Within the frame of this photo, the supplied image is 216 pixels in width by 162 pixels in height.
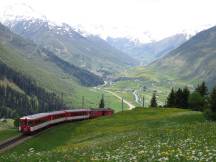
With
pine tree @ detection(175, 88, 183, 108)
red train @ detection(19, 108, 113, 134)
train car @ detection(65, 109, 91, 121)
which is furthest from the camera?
pine tree @ detection(175, 88, 183, 108)

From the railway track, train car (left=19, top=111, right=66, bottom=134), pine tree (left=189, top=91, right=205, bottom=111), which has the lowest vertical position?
the railway track

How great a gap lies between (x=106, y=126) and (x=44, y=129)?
56.7ft

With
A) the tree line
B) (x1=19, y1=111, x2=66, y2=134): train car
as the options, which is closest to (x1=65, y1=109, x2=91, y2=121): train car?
(x1=19, y1=111, x2=66, y2=134): train car

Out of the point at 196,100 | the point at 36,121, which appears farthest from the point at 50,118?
the point at 196,100

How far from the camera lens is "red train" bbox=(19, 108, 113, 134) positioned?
86188 mm

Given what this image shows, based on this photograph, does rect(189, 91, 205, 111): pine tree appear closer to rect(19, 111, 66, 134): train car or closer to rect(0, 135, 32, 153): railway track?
rect(19, 111, 66, 134): train car

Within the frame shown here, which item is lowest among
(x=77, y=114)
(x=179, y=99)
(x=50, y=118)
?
(x=50, y=118)

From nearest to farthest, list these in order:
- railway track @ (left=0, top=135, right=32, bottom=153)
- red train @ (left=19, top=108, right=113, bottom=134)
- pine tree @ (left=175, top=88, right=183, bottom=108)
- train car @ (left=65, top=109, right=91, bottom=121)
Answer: railway track @ (left=0, top=135, right=32, bottom=153)
red train @ (left=19, top=108, right=113, bottom=134)
train car @ (left=65, top=109, right=91, bottom=121)
pine tree @ (left=175, top=88, right=183, bottom=108)

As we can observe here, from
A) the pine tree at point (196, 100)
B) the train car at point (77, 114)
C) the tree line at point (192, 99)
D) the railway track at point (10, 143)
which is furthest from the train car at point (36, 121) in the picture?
the pine tree at point (196, 100)

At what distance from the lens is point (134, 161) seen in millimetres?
21203

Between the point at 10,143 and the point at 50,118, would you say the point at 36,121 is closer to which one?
the point at 50,118

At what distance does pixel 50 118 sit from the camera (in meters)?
101

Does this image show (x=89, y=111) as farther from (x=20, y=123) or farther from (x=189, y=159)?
(x=189, y=159)

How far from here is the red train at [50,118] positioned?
283 feet
